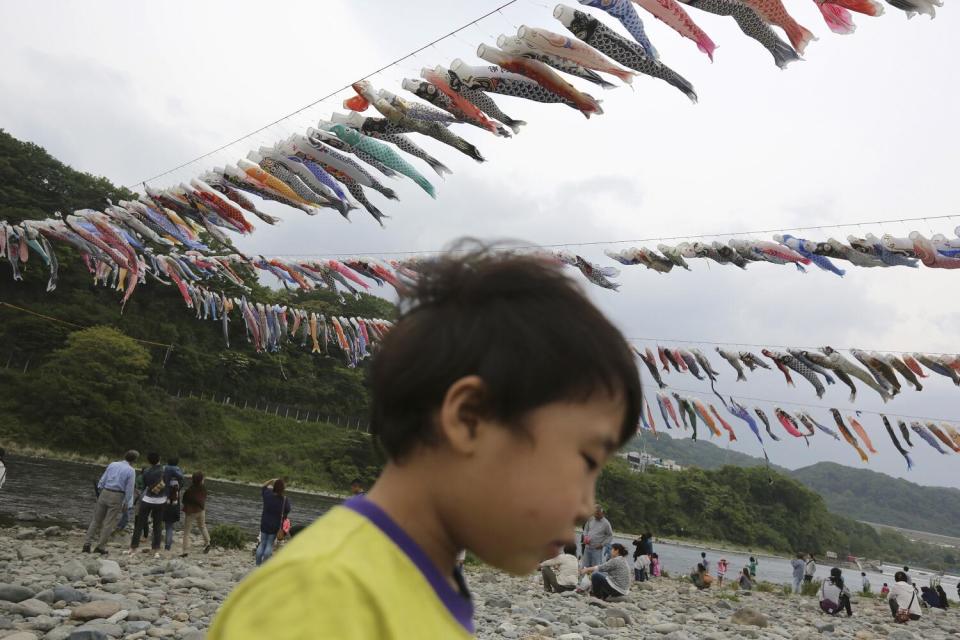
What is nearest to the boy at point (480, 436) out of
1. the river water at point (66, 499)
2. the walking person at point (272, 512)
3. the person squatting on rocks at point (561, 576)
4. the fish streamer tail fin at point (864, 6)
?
the fish streamer tail fin at point (864, 6)

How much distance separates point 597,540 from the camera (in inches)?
444

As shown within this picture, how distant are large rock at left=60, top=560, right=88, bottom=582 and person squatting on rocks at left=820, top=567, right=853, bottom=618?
40.9 ft

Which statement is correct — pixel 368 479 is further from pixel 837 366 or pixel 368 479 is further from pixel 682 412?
pixel 837 366

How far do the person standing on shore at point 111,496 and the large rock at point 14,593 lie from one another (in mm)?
3084

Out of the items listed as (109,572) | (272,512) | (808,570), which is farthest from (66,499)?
(808,570)

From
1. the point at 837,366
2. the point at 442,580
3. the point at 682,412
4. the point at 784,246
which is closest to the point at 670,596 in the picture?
the point at 682,412

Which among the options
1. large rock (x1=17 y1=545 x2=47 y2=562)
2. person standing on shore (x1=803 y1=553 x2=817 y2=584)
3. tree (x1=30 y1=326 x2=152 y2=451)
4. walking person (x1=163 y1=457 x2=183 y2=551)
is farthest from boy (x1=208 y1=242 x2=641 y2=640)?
tree (x1=30 y1=326 x2=152 y2=451)

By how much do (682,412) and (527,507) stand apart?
15.6 metres

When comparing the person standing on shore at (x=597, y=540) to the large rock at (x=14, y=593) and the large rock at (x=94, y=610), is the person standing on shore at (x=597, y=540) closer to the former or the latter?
the large rock at (x=94, y=610)

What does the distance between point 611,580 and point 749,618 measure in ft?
6.80

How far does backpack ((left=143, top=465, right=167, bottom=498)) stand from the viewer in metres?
9.56

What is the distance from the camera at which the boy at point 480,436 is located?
851mm

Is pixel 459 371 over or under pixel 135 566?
over

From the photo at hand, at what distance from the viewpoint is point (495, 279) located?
94 cm
